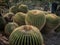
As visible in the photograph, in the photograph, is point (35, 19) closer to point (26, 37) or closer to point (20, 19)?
point (20, 19)

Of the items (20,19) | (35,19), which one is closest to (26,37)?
(35,19)

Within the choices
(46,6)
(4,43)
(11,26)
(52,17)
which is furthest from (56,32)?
(46,6)

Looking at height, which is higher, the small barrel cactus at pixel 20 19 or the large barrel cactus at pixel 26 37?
the large barrel cactus at pixel 26 37

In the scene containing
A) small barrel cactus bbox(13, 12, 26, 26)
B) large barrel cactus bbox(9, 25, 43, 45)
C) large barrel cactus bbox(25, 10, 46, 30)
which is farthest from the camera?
small barrel cactus bbox(13, 12, 26, 26)

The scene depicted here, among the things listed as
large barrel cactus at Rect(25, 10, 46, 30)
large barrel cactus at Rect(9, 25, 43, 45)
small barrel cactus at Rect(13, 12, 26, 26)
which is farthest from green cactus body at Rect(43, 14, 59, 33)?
large barrel cactus at Rect(9, 25, 43, 45)

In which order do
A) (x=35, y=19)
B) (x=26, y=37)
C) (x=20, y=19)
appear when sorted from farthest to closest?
(x=20, y=19) → (x=35, y=19) → (x=26, y=37)

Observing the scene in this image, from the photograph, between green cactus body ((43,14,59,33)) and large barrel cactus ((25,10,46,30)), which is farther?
green cactus body ((43,14,59,33))

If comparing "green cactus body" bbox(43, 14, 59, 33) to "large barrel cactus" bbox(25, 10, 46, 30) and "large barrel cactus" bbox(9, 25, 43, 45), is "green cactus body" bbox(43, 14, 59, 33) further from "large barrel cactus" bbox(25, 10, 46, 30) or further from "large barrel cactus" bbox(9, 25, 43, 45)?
"large barrel cactus" bbox(9, 25, 43, 45)

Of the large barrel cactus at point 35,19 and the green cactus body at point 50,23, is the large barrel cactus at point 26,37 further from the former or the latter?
the green cactus body at point 50,23

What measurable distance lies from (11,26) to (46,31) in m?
0.76

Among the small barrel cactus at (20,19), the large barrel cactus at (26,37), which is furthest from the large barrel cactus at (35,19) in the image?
the large barrel cactus at (26,37)

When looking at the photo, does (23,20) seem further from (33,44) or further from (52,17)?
(33,44)

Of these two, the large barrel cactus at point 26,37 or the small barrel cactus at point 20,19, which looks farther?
the small barrel cactus at point 20,19

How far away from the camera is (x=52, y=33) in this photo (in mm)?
3809
